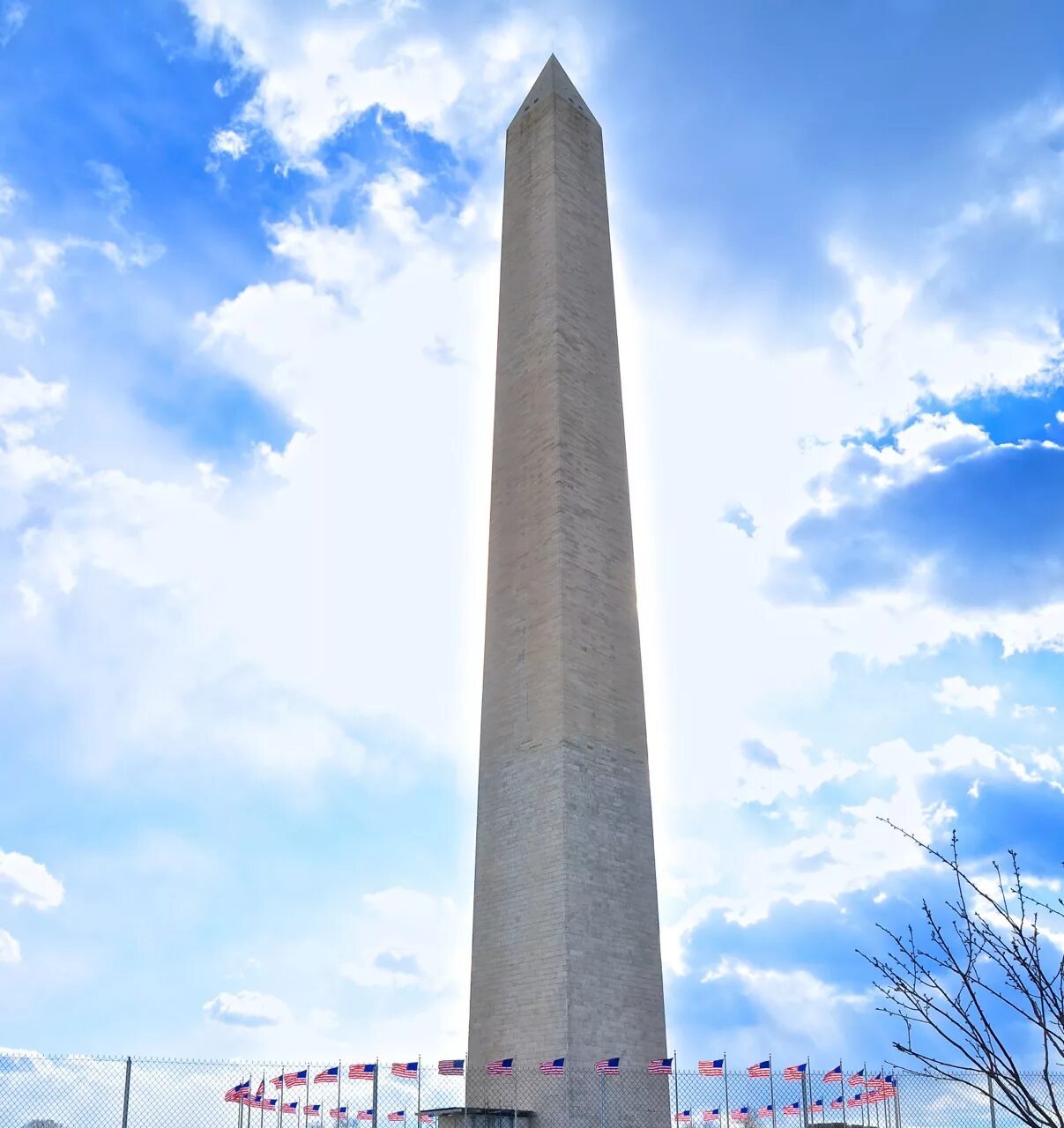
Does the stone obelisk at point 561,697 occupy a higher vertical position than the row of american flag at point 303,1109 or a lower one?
higher

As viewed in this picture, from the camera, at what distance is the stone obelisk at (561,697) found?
82.3 ft

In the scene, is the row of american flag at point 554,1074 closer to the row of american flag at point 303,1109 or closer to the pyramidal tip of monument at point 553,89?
the row of american flag at point 303,1109

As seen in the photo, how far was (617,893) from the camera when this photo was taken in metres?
26.1

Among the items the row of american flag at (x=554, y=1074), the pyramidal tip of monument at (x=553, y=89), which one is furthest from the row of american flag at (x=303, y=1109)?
the pyramidal tip of monument at (x=553, y=89)

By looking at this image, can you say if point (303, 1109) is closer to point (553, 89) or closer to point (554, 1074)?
point (554, 1074)

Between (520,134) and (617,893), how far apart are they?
1991 centimetres

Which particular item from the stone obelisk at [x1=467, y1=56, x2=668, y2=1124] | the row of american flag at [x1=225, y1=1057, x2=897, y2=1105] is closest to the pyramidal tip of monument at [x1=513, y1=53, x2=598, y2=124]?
the stone obelisk at [x1=467, y1=56, x2=668, y2=1124]

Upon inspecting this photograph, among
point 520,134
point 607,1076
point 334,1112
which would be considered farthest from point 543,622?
point 520,134

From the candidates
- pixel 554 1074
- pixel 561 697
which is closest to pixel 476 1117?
pixel 554 1074

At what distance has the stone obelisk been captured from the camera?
82.3 ft

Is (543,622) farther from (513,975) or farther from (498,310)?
(498,310)

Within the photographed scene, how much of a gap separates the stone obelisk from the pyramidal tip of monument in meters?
0.73

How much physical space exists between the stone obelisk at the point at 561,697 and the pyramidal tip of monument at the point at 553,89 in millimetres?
728

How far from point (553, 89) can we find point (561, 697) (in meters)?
16.7
